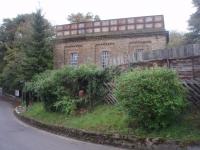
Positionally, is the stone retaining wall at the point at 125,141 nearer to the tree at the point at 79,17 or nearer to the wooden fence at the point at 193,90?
the wooden fence at the point at 193,90

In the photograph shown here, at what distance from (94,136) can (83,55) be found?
2696 cm

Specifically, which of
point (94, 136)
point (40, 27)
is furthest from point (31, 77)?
point (94, 136)

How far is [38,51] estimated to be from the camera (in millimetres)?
35469

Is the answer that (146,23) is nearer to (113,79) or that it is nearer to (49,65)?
(49,65)

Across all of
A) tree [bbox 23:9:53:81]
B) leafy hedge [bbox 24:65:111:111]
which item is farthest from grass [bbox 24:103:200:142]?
tree [bbox 23:9:53:81]

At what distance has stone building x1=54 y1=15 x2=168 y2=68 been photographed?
1431 inches

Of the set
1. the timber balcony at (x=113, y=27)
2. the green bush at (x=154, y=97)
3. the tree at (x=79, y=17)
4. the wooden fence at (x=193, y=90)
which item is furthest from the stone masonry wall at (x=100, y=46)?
the green bush at (x=154, y=97)

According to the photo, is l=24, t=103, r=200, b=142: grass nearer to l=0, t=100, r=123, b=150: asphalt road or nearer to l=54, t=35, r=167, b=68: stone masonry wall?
l=0, t=100, r=123, b=150: asphalt road

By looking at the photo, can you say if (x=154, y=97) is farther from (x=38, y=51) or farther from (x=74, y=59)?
(x=74, y=59)

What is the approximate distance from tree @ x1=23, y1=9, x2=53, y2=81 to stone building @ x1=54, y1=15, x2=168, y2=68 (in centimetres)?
367

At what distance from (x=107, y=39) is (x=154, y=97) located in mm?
27047

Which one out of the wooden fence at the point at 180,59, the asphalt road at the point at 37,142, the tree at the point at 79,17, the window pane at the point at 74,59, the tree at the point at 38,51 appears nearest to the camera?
the asphalt road at the point at 37,142

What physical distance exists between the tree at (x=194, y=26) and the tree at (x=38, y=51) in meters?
15.3

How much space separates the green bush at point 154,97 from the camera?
1261 centimetres
